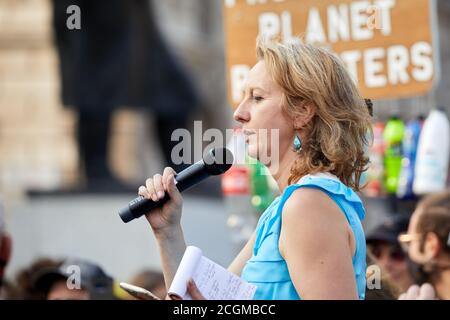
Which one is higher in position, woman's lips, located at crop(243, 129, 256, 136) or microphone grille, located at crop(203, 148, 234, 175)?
woman's lips, located at crop(243, 129, 256, 136)

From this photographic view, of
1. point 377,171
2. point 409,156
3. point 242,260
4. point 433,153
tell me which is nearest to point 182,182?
point 242,260

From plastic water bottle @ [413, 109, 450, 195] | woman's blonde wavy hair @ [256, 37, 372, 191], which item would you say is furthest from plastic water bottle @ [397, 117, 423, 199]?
woman's blonde wavy hair @ [256, 37, 372, 191]

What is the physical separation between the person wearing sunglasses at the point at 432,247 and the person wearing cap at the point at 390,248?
0.53 m

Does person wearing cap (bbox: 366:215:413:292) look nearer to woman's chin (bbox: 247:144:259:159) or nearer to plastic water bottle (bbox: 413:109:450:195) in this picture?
plastic water bottle (bbox: 413:109:450:195)

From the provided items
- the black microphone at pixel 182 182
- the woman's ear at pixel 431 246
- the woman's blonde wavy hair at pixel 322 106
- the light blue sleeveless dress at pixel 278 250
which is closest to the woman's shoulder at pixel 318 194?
the light blue sleeveless dress at pixel 278 250

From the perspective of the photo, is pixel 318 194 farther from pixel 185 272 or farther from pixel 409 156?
pixel 409 156

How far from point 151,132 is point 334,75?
61.1ft

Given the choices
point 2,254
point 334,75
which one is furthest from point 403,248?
point 334,75

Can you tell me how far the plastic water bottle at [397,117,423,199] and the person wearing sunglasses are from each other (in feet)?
6.07

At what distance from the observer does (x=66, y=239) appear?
Answer: 34.6ft

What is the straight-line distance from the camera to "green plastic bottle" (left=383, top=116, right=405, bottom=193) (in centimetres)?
848

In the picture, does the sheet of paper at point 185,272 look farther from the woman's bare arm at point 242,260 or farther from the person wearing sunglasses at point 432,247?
the person wearing sunglasses at point 432,247

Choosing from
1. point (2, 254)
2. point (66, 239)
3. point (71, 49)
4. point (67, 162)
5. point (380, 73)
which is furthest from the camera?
point (67, 162)

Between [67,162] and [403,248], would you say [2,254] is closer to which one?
[403,248]
